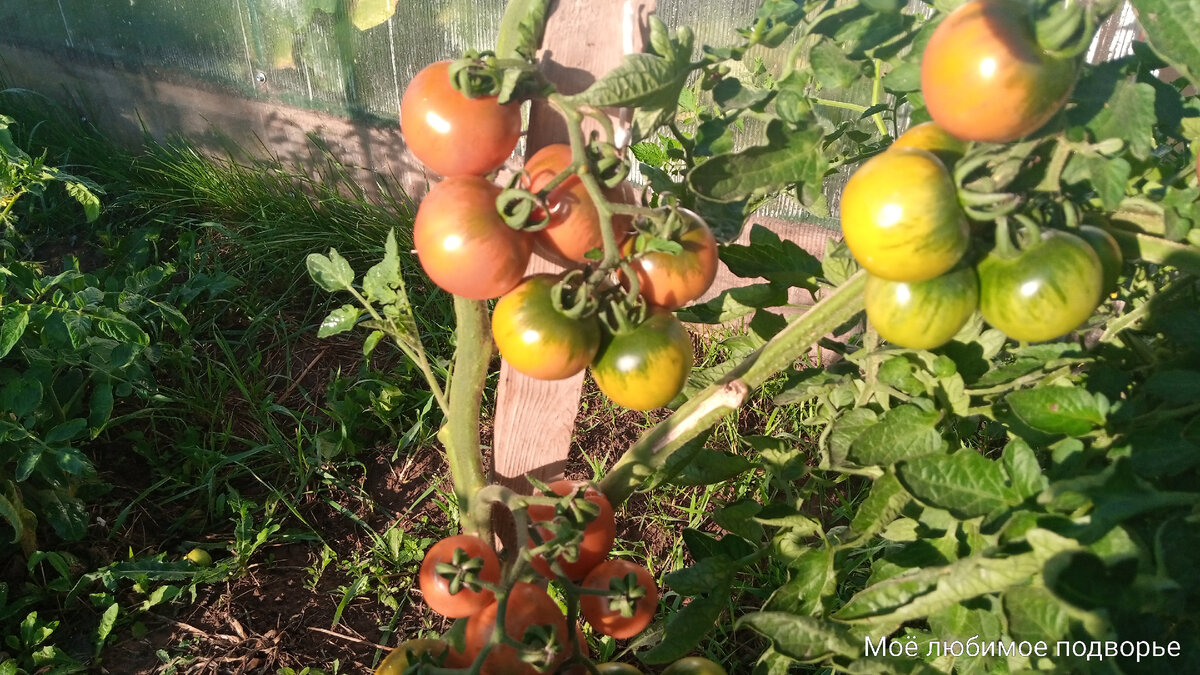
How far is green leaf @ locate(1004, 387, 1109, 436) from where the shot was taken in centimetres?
75

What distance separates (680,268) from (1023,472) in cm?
40

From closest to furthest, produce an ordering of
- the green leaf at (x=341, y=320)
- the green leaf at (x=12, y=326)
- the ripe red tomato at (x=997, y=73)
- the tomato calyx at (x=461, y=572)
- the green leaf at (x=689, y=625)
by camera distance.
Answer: the ripe red tomato at (x=997, y=73)
the tomato calyx at (x=461, y=572)
the green leaf at (x=689, y=625)
the green leaf at (x=341, y=320)
the green leaf at (x=12, y=326)

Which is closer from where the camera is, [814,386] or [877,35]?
[877,35]

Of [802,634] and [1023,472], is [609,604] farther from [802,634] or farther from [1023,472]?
[1023,472]

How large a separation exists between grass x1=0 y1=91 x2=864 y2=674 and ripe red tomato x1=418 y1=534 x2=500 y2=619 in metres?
0.45

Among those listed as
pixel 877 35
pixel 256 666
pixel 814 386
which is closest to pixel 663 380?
pixel 814 386

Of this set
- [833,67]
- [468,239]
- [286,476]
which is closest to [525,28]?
[468,239]

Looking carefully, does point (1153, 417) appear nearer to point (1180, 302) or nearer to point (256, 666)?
point (1180, 302)

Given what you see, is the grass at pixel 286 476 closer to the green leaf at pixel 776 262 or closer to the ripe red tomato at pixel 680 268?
the green leaf at pixel 776 262

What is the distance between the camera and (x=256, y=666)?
62.5 inches

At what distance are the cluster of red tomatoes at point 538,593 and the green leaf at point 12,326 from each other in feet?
3.39

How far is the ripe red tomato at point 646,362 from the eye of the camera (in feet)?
2.73

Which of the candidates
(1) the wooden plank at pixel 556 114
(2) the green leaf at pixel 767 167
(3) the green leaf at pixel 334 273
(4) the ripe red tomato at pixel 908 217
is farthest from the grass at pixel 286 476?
(3) the green leaf at pixel 334 273

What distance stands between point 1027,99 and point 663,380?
432 mm
